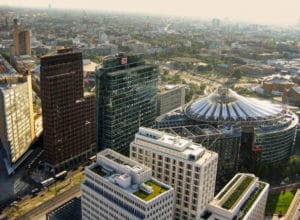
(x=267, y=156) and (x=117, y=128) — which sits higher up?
(x=117, y=128)

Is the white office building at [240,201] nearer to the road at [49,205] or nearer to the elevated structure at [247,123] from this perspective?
the elevated structure at [247,123]

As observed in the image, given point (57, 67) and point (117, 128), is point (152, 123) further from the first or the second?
point (57, 67)

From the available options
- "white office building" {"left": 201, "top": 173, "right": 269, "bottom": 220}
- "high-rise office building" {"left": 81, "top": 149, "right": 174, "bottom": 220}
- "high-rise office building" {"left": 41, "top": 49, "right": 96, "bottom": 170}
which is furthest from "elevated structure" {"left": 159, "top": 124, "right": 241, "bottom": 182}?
"high-rise office building" {"left": 81, "top": 149, "right": 174, "bottom": 220}

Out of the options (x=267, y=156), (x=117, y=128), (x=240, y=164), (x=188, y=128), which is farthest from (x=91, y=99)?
(x=267, y=156)

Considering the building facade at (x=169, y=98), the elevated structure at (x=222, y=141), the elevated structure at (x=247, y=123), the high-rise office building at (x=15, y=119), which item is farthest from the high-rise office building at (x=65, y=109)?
the building facade at (x=169, y=98)

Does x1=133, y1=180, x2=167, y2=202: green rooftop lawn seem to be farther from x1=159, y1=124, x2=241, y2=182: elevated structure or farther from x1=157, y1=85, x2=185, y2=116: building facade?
x1=157, y1=85, x2=185, y2=116: building facade

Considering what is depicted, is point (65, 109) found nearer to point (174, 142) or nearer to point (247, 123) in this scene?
point (174, 142)

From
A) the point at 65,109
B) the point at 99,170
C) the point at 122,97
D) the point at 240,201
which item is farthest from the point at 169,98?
the point at 99,170
